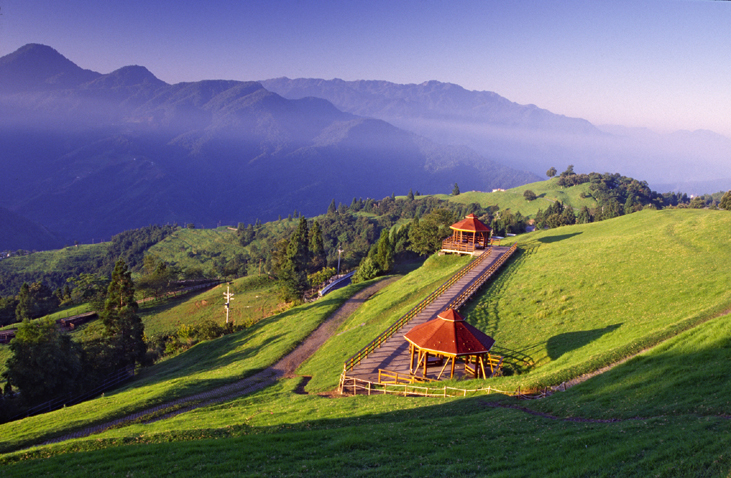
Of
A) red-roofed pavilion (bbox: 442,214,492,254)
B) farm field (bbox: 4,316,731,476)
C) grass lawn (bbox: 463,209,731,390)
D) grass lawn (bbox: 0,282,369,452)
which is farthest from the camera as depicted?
A: red-roofed pavilion (bbox: 442,214,492,254)

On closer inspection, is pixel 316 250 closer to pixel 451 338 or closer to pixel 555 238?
pixel 555 238

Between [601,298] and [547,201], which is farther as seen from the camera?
[547,201]

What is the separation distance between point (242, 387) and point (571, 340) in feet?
75.5

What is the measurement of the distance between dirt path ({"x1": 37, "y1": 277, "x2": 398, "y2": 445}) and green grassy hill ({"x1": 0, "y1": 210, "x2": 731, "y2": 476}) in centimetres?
123

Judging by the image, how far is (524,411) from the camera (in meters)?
17.0

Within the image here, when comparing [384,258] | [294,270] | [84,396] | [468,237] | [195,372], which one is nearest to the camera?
[84,396]

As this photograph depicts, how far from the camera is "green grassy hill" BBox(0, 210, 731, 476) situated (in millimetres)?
11477

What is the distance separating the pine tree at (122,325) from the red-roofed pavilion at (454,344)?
38.4 metres

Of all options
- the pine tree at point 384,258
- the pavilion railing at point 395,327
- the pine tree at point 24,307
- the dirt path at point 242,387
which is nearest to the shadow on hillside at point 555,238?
the pavilion railing at point 395,327

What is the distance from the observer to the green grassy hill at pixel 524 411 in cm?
1148

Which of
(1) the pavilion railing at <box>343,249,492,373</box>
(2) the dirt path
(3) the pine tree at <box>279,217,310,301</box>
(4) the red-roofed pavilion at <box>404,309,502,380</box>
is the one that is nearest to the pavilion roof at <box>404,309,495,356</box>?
(4) the red-roofed pavilion at <box>404,309,502,380</box>

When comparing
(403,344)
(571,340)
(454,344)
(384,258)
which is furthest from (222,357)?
(384,258)

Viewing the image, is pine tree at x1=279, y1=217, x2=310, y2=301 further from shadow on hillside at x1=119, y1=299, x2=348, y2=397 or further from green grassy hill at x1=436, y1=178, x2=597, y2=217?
green grassy hill at x1=436, y1=178, x2=597, y2=217

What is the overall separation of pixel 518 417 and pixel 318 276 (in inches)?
2696
